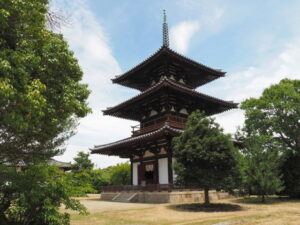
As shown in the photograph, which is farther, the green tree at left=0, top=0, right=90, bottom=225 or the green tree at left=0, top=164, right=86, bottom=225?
the green tree at left=0, top=0, right=90, bottom=225

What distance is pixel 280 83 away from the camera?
26000 millimetres

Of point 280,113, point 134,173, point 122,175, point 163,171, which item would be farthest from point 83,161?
point 280,113

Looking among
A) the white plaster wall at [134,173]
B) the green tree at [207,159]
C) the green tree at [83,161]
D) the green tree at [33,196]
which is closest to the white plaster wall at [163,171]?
the white plaster wall at [134,173]

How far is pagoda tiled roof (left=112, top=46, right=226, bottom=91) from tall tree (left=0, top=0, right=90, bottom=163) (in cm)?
1248

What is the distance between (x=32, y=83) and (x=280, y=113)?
2450cm

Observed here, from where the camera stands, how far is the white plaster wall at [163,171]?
60.3 ft

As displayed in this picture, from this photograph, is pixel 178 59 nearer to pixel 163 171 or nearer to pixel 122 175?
pixel 163 171

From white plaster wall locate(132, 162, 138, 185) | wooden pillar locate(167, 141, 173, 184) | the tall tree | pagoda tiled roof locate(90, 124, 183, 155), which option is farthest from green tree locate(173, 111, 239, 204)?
white plaster wall locate(132, 162, 138, 185)

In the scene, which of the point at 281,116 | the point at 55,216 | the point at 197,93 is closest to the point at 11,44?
the point at 55,216

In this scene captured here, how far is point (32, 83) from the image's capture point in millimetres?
6309

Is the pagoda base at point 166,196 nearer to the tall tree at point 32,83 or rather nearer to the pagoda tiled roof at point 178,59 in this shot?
the tall tree at point 32,83

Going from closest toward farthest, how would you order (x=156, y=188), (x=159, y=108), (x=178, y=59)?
(x=156, y=188), (x=159, y=108), (x=178, y=59)

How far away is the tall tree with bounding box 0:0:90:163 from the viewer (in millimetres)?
5941

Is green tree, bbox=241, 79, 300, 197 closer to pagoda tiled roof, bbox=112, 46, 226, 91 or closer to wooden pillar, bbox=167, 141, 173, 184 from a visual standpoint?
pagoda tiled roof, bbox=112, 46, 226, 91
